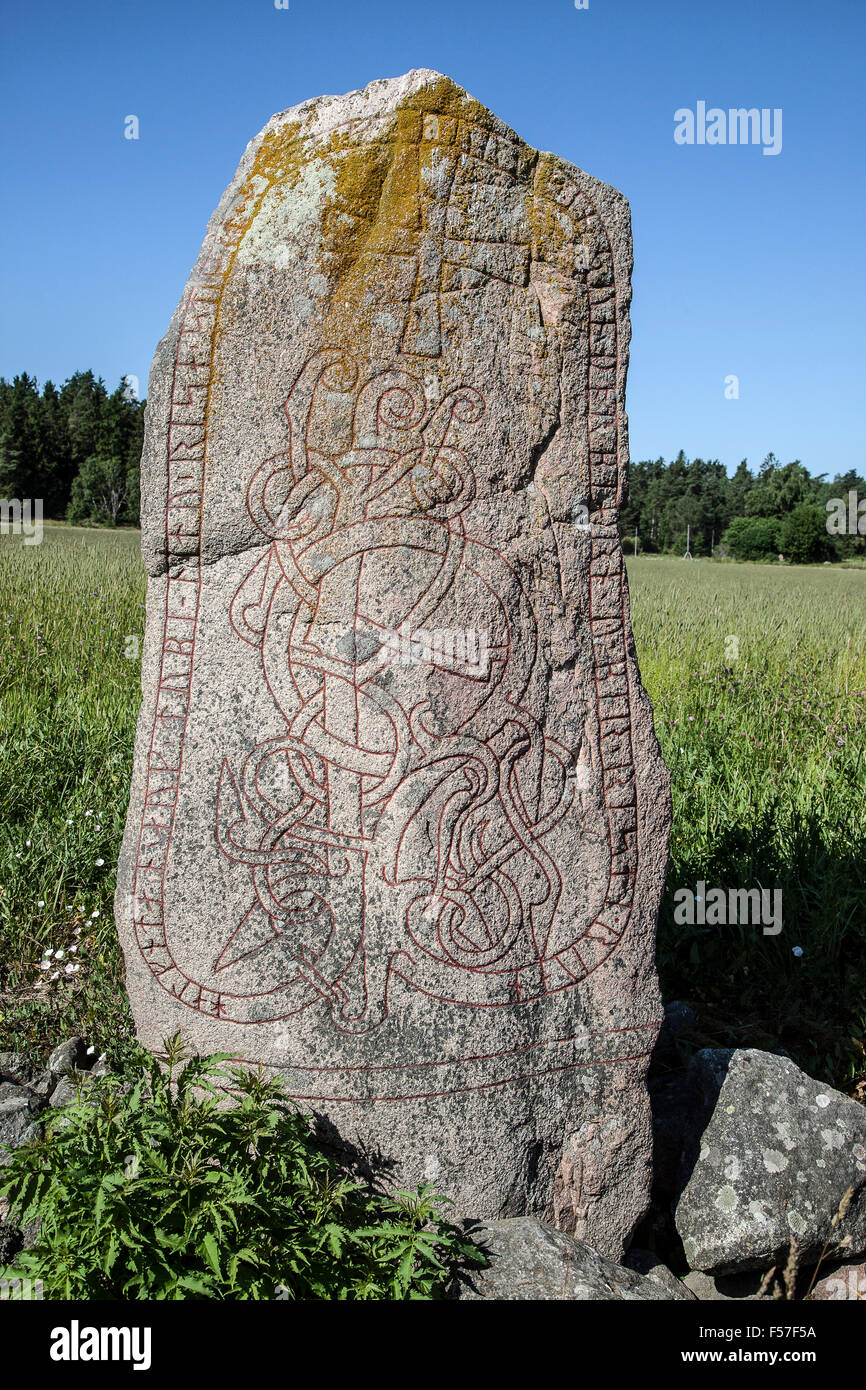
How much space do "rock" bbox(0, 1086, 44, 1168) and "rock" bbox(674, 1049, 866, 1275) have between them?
5.60 ft

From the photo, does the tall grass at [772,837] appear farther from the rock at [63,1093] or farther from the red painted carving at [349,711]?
the rock at [63,1093]

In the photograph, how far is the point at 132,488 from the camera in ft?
128

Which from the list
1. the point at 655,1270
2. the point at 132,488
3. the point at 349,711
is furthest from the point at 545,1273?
the point at 132,488

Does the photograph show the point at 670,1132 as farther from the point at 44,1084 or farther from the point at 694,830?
the point at 44,1084

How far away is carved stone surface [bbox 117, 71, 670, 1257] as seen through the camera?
2240mm

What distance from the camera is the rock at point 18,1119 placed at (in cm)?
253

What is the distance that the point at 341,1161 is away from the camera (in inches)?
89.8

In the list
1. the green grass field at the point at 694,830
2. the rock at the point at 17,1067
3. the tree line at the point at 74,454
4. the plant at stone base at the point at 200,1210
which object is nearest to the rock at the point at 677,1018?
the green grass field at the point at 694,830

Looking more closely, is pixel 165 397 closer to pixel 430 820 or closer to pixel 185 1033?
pixel 430 820

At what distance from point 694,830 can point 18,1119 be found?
2.77 meters

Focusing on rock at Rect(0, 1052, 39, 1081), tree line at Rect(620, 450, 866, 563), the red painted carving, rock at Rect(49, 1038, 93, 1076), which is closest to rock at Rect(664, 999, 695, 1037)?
the red painted carving

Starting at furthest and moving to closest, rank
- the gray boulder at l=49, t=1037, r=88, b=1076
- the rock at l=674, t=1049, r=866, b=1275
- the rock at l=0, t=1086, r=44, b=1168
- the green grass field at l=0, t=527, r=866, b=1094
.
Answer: the green grass field at l=0, t=527, r=866, b=1094 < the gray boulder at l=49, t=1037, r=88, b=1076 < the rock at l=0, t=1086, r=44, b=1168 < the rock at l=674, t=1049, r=866, b=1275

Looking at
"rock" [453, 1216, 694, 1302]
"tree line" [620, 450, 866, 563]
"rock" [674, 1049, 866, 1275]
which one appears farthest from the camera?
"tree line" [620, 450, 866, 563]

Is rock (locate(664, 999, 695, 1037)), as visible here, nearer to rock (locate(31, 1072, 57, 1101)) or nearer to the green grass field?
the green grass field
